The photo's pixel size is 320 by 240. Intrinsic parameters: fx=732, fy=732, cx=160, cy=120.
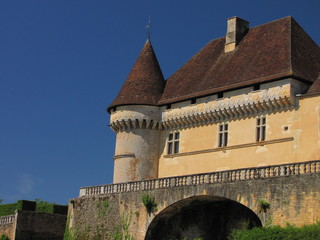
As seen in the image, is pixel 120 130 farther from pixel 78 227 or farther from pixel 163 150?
pixel 78 227

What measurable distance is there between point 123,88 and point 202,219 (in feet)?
37.6

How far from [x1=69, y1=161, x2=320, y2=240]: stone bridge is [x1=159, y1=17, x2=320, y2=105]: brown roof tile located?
22.2 ft

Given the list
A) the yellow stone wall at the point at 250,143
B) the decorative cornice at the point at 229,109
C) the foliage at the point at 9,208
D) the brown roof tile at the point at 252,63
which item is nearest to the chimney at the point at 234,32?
the brown roof tile at the point at 252,63

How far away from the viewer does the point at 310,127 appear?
3375 centimetres

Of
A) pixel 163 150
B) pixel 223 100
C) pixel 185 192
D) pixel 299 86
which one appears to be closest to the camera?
pixel 185 192

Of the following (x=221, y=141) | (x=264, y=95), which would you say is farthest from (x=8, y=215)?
(x=264, y=95)

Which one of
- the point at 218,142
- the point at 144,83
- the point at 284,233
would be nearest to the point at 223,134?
the point at 218,142

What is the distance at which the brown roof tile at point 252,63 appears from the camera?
3595cm

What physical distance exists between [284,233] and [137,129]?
15974 millimetres

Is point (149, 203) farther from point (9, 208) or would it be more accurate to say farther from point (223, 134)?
point (9, 208)

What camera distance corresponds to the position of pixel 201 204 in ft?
110

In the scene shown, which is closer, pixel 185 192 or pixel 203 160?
pixel 185 192

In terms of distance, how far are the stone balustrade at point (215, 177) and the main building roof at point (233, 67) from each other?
601cm

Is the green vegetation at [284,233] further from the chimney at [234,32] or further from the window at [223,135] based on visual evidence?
the chimney at [234,32]
